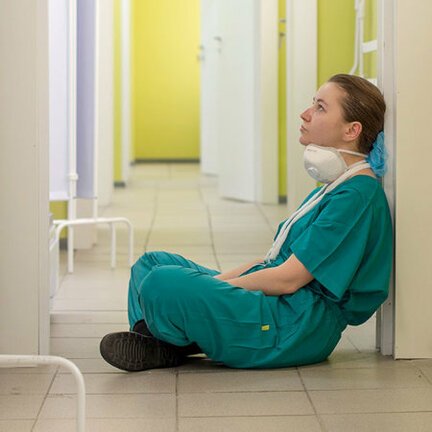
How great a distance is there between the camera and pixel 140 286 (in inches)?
99.3

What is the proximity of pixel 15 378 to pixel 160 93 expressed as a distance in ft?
30.6

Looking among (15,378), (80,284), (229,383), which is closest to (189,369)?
(229,383)

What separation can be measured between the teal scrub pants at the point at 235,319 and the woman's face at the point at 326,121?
0.38 meters

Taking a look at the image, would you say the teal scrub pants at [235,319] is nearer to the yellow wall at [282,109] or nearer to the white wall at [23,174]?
the white wall at [23,174]

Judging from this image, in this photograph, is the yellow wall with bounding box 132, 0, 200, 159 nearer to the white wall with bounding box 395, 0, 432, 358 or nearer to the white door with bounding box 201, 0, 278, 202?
the white door with bounding box 201, 0, 278, 202

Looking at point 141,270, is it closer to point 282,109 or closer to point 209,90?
point 282,109

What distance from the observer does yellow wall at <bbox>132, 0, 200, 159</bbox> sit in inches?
455

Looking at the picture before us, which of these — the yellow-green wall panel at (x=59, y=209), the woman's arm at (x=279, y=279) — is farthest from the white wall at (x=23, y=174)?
the yellow-green wall panel at (x=59, y=209)

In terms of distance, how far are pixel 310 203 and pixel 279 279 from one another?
0.23m

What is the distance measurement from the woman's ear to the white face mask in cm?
4

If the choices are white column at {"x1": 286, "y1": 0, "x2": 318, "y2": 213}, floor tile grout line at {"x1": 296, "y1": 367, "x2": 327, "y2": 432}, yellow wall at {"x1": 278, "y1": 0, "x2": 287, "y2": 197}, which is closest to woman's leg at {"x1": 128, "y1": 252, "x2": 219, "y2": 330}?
floor tile grout line at {"x1": 296, "y1": 367, "x2": 327, "y2": 432}

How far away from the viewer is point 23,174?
2586 mm

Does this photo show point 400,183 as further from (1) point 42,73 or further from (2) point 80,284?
(2) point 80,284

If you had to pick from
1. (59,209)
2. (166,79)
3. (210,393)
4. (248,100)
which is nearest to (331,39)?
(59,209)
